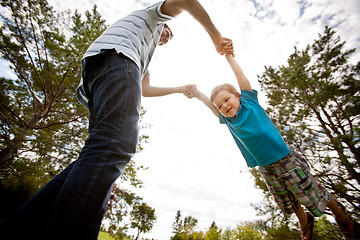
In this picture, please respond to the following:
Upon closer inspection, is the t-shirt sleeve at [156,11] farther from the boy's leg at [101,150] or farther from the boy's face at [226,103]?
the boy's face at [226,103]

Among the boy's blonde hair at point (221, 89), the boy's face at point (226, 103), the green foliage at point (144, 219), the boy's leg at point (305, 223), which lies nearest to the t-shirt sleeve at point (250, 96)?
the boy's face at point (226, 103)

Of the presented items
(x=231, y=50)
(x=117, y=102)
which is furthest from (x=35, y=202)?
(x=231, y=50)

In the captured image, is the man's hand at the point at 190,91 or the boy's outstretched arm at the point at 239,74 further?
the man's hand at the point at 190,91

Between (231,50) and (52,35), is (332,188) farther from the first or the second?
(52,35)

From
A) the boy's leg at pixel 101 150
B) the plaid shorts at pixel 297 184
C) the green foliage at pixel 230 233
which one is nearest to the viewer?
the boy's leg at pixel 101 150

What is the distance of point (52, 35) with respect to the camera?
18.3ft

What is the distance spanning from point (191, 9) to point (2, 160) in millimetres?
7126

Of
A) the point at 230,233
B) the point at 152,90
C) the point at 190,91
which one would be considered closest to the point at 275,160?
the point at 190,91

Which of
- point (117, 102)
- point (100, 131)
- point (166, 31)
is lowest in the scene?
point (100, 131)

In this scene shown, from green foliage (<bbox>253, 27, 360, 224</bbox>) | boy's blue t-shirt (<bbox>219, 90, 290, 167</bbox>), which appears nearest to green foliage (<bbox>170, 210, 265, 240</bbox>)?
green foliage (<bbox>253, 27, 360, 224</bbox>)

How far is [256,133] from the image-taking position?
6.02 feet

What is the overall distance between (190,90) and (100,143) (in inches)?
77.4

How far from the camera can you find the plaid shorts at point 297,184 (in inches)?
71.6

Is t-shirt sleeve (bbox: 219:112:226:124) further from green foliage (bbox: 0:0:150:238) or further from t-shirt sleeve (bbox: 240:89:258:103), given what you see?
green foliage (bbox: 0:0:150:238)
